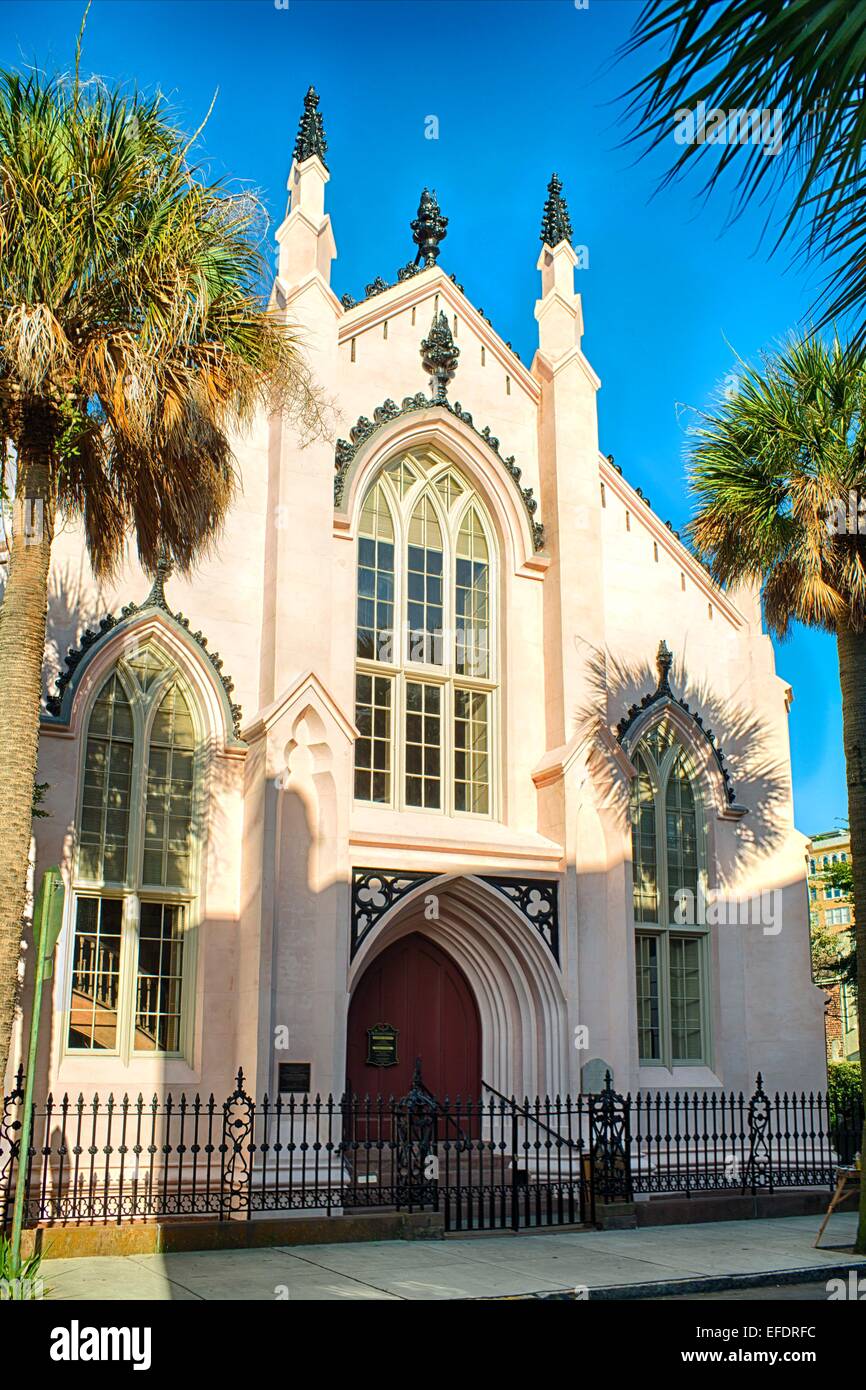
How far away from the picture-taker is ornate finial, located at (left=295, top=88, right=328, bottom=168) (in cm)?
1894

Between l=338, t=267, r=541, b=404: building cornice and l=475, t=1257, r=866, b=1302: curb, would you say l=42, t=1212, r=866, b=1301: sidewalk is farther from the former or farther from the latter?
l=338, t=267, r=541, b=404: building cornice

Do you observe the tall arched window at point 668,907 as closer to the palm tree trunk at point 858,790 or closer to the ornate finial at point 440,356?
the palm tree trunk at point 858,790

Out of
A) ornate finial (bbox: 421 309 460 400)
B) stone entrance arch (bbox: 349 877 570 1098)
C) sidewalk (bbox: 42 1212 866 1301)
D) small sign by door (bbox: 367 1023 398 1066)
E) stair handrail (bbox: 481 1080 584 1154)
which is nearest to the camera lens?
sidewalk (bbox: 42 1212 866 1301)

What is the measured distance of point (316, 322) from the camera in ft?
60.1

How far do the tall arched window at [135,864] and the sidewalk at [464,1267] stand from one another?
3546mm

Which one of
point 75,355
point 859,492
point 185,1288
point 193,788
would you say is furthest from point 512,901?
point 75,355

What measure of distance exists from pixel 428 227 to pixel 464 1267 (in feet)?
48.2

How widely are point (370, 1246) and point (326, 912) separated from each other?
4.00 meters

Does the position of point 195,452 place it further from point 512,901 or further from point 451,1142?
point 451,1142

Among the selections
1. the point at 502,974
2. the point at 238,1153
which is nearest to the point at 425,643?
the point at 502,974

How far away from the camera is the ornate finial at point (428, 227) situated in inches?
813

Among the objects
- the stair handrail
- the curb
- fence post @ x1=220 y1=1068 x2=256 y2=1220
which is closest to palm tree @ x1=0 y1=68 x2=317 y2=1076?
fence post @ x1=220 y1=1068 x2=256 y2=1220

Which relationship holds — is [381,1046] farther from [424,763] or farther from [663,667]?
[663,667]

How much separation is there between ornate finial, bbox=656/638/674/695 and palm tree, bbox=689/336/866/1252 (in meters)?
3.48
